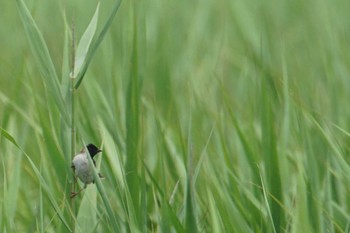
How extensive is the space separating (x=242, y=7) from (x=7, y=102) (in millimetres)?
1672

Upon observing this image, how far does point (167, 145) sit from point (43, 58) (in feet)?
2.06

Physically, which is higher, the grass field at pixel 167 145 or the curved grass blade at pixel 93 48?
the curved grass blade at pixel 93 48

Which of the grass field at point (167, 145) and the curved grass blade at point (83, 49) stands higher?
the curved grass blade at point (83, 49)

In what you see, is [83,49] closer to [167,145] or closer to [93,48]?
[93,48]

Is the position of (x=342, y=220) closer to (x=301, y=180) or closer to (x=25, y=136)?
(x=301, y=180)

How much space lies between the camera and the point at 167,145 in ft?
6.87

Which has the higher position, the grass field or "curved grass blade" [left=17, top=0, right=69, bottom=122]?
"curved grass blade" [left=17, top=0, right=69, bottom=122]

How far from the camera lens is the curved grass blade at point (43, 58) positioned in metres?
1.49

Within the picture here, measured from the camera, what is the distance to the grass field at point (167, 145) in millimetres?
1546

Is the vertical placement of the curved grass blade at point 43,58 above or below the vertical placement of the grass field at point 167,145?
above

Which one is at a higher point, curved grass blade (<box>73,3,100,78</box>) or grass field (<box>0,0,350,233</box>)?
curved grass blade (<box>73,3,100,78</box>)

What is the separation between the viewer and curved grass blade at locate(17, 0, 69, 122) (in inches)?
58.7

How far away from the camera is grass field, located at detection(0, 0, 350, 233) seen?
1.55 meters

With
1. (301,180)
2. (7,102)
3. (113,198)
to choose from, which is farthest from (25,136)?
(301,180)
